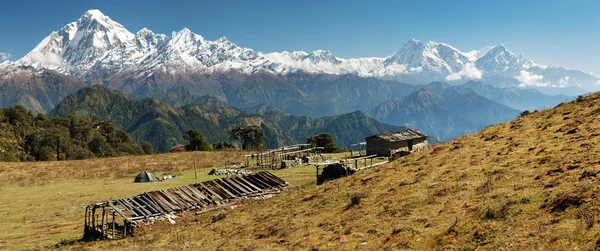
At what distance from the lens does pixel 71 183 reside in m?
54.4

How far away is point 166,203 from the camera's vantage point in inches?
1304

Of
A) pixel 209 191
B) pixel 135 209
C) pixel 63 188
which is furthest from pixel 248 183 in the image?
pixel 63 188

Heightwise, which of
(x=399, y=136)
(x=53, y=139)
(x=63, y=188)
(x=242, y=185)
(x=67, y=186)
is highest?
(x=53, y=139)

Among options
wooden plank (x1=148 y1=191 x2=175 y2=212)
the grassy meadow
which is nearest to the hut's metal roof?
the grassy meadow

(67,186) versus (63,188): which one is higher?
(67,186)

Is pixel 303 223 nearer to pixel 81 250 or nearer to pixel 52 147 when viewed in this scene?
pixel 81 250

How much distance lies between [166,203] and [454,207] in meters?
23.3

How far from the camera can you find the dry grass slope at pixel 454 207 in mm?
15000

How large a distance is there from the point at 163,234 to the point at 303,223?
1059cm

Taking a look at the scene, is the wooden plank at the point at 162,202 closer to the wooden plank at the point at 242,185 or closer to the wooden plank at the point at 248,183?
the wooden plank at the point at 242,185

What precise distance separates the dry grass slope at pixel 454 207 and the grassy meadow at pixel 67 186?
6.65 metres

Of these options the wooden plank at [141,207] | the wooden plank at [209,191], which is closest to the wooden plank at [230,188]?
the wooden plank at [209,191]

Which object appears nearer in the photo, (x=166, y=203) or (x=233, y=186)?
(x=166, y=203)

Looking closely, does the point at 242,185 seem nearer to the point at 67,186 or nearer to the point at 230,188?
the point at 230,188
